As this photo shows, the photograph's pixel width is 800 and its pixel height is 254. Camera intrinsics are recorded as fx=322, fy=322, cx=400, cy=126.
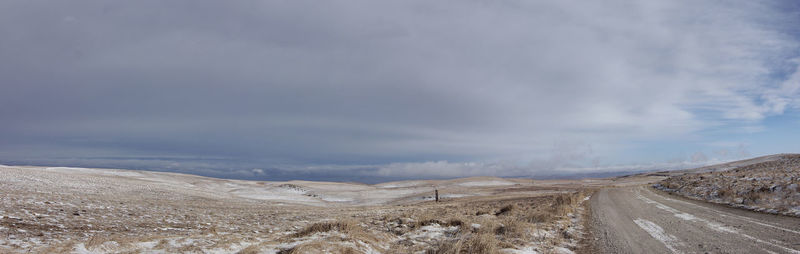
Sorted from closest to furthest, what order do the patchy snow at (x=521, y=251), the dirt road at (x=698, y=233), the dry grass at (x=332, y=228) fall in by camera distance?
the patchy snow at (x=521, y=251)
the dirt road at (x=698, y=233)
the dry grass at (x=332, y=228)

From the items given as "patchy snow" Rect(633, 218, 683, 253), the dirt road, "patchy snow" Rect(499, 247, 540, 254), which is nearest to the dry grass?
"patchy snow" Rect(499, 247, 540, 254)

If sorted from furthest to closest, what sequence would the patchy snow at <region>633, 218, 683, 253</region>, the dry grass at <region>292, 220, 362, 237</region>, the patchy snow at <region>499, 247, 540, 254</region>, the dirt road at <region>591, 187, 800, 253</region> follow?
the dry grass at <region>292, 220, 362, 237</region>
the patchy snow at <region>633, 218, 683, 253</region>
the dirt road at <region>591, 187, 800, 253</region>
the patchy snow at <region>499, 247, 540, 254</region>

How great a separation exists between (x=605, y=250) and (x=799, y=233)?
7.30m

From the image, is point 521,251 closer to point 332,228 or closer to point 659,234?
point 332,228

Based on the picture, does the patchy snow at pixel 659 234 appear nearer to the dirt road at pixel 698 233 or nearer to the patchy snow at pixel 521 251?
the dirt road at pixel 698 233

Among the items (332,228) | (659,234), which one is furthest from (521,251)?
(659,234)

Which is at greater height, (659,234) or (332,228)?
(332,228)

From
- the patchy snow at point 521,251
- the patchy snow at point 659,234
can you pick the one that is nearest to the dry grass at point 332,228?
the patchy snow at point 521,251

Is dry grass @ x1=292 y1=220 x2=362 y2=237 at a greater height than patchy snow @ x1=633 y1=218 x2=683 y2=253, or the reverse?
dry grass @ x1=292 y1=220 x2=362 y2=237

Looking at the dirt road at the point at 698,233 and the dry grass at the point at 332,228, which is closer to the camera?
the dirt road at the point at 698,233

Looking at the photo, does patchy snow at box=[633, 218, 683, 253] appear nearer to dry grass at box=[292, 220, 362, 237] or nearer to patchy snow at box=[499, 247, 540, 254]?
patchy snow at box=[499, 247, 540, 254]

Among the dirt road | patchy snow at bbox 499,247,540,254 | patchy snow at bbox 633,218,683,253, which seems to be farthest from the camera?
patchy snow at bbox 633,218,683,253

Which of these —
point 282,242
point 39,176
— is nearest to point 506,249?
point 282,242

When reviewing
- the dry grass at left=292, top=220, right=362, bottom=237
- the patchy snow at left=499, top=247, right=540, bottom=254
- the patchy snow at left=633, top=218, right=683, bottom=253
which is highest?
the dry grass at left=292, top=220, right=362, bottom=237
